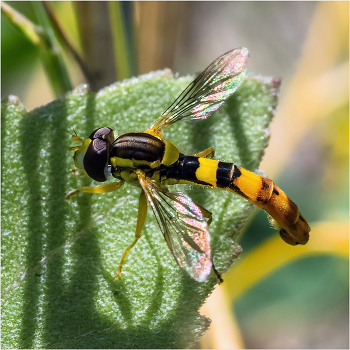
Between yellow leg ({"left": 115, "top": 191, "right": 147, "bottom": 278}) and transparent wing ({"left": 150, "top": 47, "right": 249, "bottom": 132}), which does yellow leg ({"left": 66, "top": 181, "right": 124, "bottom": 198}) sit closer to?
yellow leg ({"left": 115, "top": 191, "right": 147, "bottom": 278})

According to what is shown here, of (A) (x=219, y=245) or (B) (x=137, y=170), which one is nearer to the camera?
(A) (x=219, y=245)

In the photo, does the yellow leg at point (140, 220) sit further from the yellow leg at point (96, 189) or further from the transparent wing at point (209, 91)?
the transparent wing at point (209, 91)

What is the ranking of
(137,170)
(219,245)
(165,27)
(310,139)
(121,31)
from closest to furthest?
(219,245) < (137,170) < (121,31) < (165,27) < (310,139)

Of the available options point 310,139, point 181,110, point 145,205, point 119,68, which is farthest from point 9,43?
point 310,139

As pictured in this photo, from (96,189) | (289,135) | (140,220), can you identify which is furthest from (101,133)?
(289,135)

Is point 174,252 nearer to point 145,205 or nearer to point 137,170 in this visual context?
point 145,205

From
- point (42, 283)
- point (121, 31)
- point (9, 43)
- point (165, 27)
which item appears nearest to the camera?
point (42, 283)

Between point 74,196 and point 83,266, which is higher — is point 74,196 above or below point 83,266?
above

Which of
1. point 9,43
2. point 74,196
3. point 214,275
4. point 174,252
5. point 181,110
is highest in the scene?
point 9,43

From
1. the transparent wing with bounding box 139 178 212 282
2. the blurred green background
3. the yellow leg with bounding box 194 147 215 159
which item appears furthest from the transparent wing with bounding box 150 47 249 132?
the blurred green background
